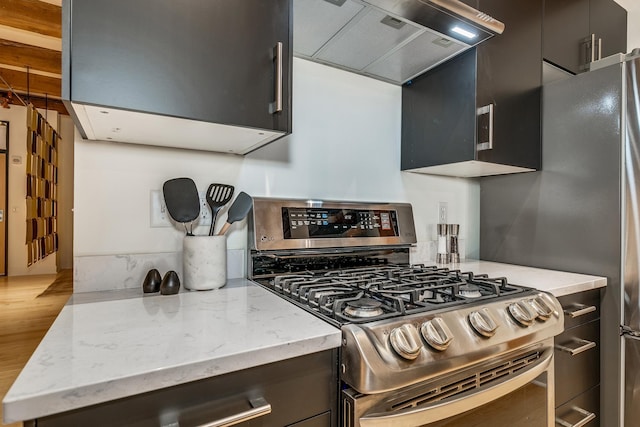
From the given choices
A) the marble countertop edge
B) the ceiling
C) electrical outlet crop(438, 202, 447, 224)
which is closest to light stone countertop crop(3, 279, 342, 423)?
the marble countertop edge

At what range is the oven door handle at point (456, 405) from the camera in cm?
70

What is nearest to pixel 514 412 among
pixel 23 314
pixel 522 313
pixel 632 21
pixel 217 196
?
pixel 522 313

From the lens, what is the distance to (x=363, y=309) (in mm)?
802

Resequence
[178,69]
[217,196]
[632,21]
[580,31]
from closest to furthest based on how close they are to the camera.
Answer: [178,69], [217,196], [580,31], [632,21]

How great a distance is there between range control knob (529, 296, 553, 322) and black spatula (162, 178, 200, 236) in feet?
3.61

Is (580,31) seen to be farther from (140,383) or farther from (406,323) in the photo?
(140,383)

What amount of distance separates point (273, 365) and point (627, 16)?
2.82m

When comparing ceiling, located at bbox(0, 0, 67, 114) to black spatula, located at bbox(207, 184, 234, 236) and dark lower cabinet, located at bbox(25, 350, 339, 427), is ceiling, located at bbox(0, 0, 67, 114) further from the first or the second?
dark lower cabinet, located at bbox(25, 350, 339, 427)

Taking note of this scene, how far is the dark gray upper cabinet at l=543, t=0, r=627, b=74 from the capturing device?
163 centimetres

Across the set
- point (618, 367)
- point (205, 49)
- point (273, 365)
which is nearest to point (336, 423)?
point (273, 365)

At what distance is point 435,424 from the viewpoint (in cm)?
79

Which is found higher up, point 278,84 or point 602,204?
point 278,84

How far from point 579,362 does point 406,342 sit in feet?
3.29

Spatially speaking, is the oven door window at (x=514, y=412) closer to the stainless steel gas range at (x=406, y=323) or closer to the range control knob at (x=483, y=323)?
the stainless steel gas range at (x=406, y=323)
